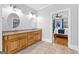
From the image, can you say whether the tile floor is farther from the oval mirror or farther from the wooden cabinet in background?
the oval mirror

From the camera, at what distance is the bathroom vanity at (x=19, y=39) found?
197 centimetres

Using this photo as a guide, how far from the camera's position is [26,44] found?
2.58 m

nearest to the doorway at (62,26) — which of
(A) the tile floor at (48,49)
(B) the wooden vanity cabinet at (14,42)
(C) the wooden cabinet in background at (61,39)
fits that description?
(C) the wooden cabinet in background at (61,39)

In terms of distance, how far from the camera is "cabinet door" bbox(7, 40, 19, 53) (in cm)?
204

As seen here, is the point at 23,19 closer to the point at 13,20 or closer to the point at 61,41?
the point at 13,20

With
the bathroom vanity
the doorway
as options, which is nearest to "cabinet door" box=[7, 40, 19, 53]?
the bathroom vanity

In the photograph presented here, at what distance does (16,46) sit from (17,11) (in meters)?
0.82

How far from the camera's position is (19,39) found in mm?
2305

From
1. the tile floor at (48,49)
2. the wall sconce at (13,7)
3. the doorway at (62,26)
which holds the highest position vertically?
the wall sconce at (13,7)

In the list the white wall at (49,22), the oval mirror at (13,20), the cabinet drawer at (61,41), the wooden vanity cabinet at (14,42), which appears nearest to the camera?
the wooden vanity cabinet at (14,42)

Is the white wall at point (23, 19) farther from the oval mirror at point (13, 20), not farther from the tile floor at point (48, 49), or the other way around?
the tile floor at point (48, 49)

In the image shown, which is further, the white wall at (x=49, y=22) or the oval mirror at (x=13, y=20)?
the white wall at (x=49, y=22)
